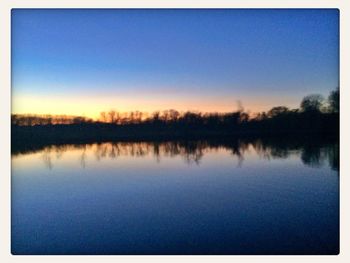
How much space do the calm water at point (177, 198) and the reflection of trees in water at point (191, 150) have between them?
1cm

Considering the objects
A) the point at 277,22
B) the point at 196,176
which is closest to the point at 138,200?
the point at 196,176

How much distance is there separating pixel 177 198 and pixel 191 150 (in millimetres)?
528

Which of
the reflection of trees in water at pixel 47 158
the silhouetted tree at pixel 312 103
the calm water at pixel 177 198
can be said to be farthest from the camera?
the reflection of trees in water at pixel 47 158

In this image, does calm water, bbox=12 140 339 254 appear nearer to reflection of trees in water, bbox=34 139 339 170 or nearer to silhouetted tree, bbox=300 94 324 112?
reflection of trees in water, bbox=34 139 339 170

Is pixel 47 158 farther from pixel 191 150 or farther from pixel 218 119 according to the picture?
pixel 218 119

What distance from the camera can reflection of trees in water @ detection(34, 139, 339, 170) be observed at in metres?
4.73

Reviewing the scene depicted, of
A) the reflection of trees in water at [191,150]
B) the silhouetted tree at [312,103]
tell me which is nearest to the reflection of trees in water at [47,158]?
the reflection of trees in water at [191,150]

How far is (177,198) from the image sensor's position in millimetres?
4844

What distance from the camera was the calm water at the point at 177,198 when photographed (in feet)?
14.3

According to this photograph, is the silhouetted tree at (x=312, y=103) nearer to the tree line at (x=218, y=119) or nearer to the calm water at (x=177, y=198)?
the tree line at (x=218, y=119)

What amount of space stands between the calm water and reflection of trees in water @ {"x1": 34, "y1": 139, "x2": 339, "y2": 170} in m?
0.01

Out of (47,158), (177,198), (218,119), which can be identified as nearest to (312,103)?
Answer: (218,119)

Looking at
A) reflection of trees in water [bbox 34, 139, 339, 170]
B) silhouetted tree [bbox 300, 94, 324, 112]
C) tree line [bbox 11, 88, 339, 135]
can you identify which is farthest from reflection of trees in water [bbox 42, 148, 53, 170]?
silhouetted tree [bbox 300, 94, 324, 112]

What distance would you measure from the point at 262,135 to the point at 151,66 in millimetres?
1379
